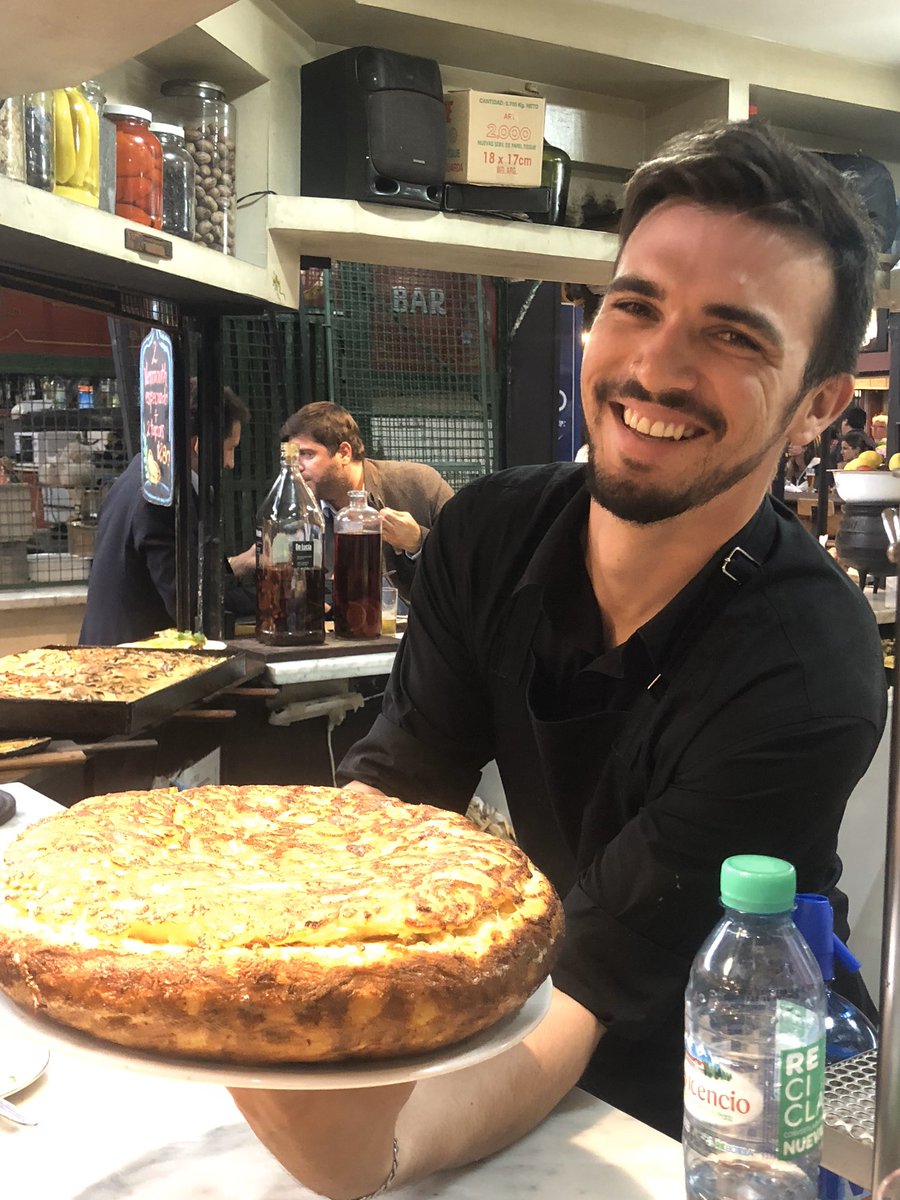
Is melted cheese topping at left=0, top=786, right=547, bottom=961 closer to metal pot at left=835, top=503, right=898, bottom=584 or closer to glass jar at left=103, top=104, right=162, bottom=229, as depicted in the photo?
glass jar at left=103, top=104, right=162, bottom=229

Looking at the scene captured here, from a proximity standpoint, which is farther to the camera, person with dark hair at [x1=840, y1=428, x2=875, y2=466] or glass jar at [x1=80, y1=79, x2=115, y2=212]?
person with dark hair at [x1=840, y1=428, x2=875, y2=466]

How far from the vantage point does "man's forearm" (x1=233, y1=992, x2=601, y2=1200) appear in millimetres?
620

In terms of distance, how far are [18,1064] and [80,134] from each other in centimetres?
163

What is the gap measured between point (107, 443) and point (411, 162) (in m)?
2.49

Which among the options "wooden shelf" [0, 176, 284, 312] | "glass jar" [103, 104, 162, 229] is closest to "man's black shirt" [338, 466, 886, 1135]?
"wooden shelf" [0, 176, 284, 312]

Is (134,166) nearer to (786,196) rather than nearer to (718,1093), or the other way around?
(786,196)

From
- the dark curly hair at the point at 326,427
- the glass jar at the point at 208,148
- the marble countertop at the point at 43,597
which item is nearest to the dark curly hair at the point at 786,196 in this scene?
the glass jar at the point at 208,148

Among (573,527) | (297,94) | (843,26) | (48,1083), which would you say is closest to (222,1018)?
(48,1083)

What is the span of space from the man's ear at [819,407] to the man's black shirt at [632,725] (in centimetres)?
11

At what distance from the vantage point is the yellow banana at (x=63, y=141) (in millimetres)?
1867

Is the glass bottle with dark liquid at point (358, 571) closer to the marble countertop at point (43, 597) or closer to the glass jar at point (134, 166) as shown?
the glass jar at point (134, 166)

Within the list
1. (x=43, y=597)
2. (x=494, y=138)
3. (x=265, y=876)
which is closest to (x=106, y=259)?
(x=494, y=138)

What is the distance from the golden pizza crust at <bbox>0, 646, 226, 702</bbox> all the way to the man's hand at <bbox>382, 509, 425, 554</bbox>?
2.82 ft

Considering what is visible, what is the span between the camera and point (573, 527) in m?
1.33
